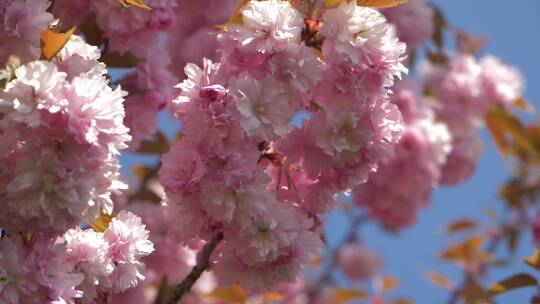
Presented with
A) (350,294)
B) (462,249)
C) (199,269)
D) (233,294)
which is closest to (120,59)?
(199,269)

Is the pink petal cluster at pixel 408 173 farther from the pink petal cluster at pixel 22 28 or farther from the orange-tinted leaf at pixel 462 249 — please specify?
the pink petal cluster at pixel 22 28

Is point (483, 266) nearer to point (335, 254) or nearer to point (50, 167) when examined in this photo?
point (335, 254)

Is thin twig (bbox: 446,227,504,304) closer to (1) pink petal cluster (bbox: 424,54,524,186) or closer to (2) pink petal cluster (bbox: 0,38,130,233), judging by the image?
(1) pink petal cluster (bbox: 424,54,524,186)

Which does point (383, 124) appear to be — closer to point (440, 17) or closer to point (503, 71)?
point (440, 17)

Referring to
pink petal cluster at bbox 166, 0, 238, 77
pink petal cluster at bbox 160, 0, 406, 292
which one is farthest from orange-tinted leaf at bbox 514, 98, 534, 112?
pink petal cluster at bbox 160, 0, 406, 292

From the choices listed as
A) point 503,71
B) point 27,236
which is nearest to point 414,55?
point 503,71
